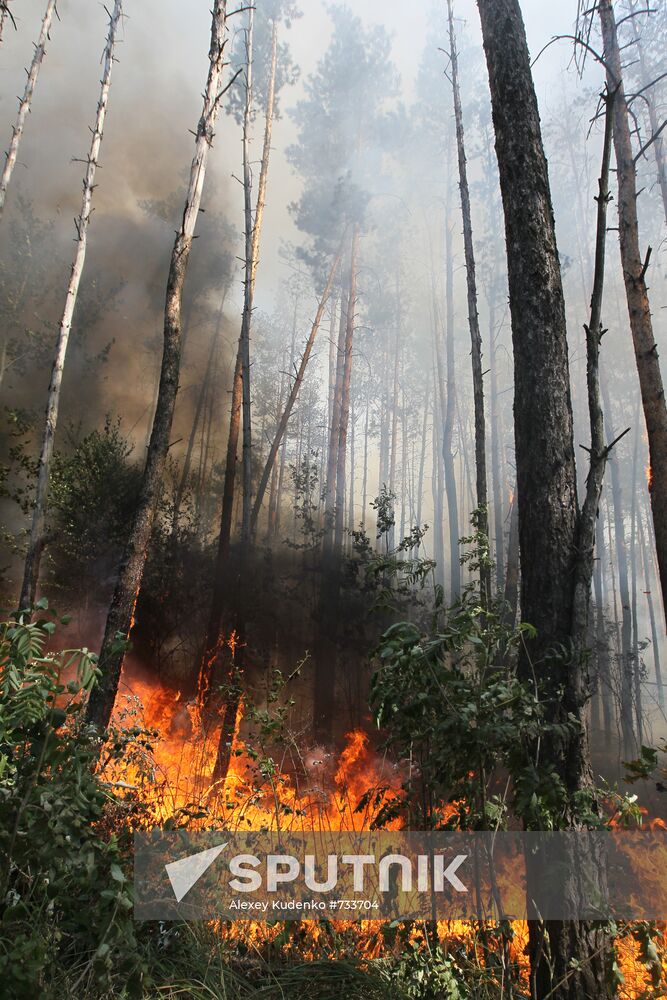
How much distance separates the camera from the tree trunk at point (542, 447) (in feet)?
7.70

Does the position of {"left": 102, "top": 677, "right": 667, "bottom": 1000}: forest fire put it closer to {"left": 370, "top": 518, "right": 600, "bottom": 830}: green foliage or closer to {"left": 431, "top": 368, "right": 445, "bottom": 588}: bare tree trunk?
{"left": 370, "top": 518, "right": 600, "bottom": 830}: green foliage

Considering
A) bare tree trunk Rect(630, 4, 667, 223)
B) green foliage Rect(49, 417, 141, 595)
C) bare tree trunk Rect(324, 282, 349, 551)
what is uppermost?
bare tree trunk Rect(630, 4, 667, 223)

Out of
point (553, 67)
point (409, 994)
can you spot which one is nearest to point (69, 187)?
point (409, 994)

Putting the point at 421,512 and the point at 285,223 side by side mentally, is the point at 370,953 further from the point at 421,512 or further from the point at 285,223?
the point at 421,512

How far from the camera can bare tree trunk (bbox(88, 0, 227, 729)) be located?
17.7ft

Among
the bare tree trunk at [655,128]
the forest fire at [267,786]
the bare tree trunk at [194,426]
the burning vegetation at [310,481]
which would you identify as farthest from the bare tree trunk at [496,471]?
the bare tree trunk at [194,426]

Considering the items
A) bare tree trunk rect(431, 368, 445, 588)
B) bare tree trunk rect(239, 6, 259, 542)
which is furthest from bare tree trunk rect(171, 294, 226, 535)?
bare tree trunk rect(431, 368, 445, 588)

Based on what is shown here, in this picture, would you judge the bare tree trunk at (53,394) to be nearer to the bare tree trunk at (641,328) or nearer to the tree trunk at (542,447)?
the tree trunk at (542,447)

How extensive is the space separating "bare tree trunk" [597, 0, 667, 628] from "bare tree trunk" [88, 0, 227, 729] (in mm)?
4876

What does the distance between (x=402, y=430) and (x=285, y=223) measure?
11.1 metres

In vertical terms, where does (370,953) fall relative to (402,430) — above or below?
below

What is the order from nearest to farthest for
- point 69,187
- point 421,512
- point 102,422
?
1. point 102,422
2. point 69,187
3. point 421,512

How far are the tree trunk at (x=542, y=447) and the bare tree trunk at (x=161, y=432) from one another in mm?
3874

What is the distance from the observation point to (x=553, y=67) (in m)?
24.8
